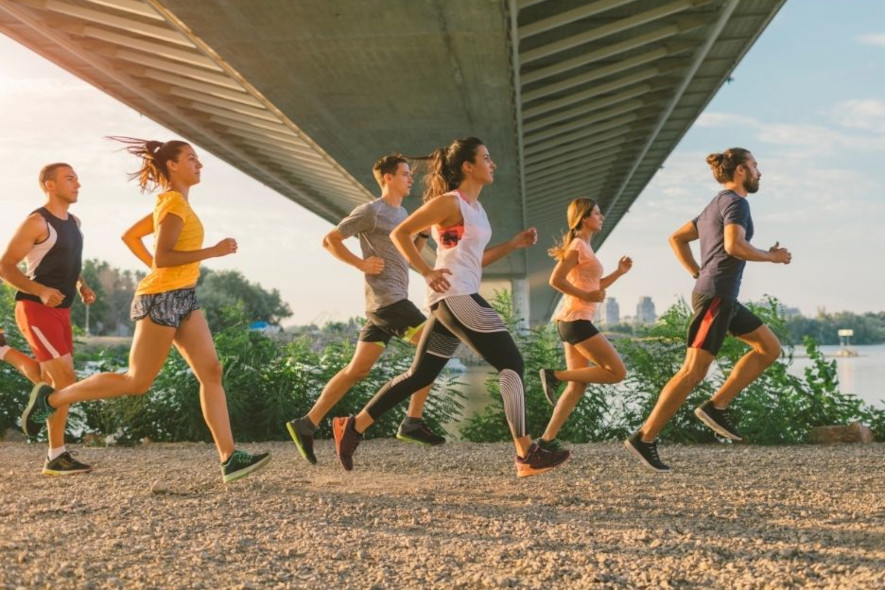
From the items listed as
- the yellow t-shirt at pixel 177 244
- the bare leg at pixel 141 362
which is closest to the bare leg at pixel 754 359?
the yellow t-shirt at pixel 177 244

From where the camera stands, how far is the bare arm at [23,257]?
245 inches

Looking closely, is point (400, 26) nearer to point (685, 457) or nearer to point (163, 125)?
point (685, 457)

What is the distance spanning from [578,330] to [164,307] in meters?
2.71

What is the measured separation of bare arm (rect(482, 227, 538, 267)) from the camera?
5457 millimetres

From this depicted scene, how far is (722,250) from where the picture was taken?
19.5ft

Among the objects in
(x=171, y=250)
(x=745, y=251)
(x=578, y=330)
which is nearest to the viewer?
(x=171, y=250)

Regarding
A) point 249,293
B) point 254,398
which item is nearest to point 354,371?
point 254,398

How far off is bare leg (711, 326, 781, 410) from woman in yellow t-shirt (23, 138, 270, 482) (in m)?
2.96

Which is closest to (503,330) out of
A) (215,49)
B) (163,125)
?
(215,49)

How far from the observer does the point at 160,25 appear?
1969 centimetres

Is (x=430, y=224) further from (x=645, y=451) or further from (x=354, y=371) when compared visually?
(x=645, y=451)

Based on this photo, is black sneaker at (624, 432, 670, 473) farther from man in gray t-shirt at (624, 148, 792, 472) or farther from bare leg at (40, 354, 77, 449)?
bare leg at (40, 354, 77, 449)

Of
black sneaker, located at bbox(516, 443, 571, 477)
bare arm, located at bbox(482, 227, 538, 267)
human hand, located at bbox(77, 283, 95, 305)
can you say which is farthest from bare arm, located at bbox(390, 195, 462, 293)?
human hand, located at bbox(77, 283, 95, 305)

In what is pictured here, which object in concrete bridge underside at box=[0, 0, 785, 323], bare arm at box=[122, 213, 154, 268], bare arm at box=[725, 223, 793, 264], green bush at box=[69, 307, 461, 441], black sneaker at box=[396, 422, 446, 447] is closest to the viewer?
bare arm at box=[725, 223, 793, 264]
